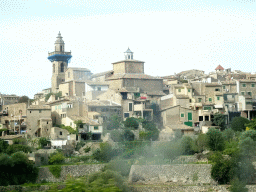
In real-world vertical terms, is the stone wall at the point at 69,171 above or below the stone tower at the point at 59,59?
below

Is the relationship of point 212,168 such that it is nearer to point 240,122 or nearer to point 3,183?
point 240,122

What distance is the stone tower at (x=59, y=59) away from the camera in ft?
214

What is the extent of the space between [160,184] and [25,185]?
31.1 ft

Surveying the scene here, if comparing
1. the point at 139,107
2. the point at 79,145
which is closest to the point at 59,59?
the point at 139,107

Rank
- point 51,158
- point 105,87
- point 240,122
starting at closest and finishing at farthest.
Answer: point 51,158
point 240,122
point 105,87

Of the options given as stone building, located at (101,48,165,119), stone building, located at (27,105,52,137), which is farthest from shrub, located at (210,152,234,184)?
stone building, located at (27,105,52,137)

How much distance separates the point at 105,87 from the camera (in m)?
54.7

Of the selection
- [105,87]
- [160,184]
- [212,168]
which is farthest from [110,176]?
[105,87]

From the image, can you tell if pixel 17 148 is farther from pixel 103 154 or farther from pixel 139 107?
pixel 139 107

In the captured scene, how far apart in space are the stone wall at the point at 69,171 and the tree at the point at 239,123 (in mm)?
13847

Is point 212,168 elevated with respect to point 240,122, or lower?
lower

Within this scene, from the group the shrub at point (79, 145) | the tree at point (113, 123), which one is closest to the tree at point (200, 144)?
the tree at point (113, 123)

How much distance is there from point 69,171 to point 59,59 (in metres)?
28.6

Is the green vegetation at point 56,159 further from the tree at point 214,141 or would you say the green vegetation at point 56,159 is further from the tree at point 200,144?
the tree at point 214,141
